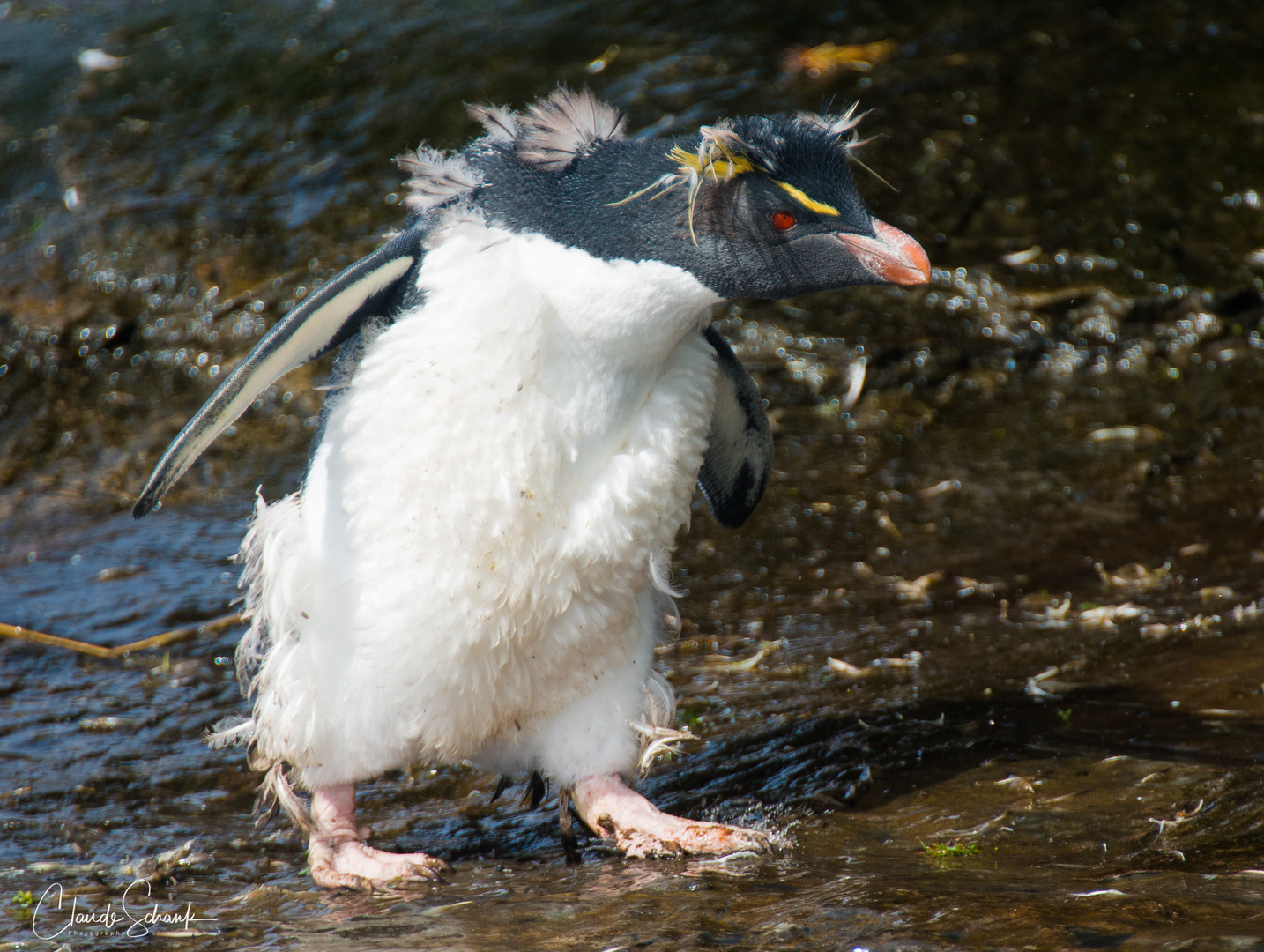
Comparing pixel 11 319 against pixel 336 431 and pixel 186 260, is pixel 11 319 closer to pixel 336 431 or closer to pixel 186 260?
pixel 186 260

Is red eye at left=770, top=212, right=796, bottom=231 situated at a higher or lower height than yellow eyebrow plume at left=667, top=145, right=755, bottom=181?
lower

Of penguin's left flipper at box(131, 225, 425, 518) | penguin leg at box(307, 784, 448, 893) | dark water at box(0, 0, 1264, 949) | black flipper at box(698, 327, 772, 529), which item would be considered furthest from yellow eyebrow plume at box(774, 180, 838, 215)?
penguin leg at box(307, 784, 448, 893)

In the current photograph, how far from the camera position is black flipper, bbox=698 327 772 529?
2762 millimetres

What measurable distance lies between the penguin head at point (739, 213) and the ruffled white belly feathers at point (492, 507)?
0.05m

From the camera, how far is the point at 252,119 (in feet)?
19.1

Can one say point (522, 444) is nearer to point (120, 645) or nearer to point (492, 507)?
point (492, 507)

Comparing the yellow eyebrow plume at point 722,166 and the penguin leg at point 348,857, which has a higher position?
the yellow eyebrow plume at point 722,166

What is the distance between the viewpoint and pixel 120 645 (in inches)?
140

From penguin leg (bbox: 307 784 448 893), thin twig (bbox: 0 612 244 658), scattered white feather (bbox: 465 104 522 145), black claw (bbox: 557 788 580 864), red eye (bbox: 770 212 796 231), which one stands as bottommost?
black claw (bbox: 557 788 580 864)

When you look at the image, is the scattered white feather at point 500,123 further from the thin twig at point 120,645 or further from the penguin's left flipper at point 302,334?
the thin twig at point 120,645

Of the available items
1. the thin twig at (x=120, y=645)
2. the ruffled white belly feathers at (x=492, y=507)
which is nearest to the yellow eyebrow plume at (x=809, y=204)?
the ruffled white belly feathers at (x=492, y=507)

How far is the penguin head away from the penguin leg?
118 cm

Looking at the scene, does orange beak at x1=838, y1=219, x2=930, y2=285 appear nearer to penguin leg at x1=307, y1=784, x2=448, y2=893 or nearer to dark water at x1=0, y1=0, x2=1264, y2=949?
dark water at x1=0, y1=0, x2=1264, y2=949

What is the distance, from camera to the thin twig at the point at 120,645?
3.51 m
